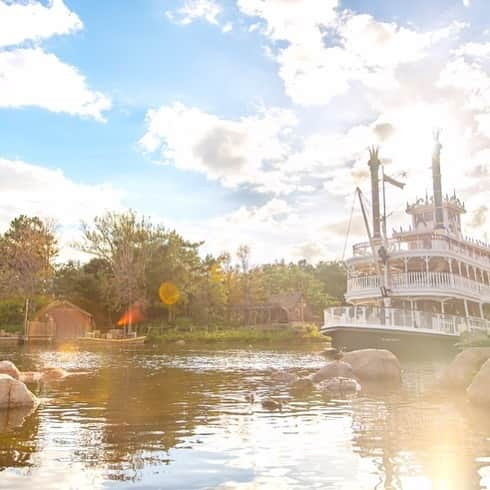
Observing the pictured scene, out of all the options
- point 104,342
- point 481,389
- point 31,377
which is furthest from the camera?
point 104,342

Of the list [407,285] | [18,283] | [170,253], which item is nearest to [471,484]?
[407,285]

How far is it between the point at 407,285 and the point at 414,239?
19.1 ft

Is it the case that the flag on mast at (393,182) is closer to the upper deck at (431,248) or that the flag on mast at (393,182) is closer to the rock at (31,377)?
the upper deck at (431,248)

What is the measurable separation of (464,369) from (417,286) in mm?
15268

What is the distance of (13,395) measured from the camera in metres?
11.3

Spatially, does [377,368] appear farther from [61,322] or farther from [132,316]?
[132,316]

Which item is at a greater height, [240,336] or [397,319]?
[397,319]

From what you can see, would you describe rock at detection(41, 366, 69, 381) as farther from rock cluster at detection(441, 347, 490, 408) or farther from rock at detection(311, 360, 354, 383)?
rock cluster at detection(441, 347, 490, 408)

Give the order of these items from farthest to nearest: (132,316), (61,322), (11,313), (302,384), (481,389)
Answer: (132,316)
(11,313)
(61,322)
(302,384)
(481,389)

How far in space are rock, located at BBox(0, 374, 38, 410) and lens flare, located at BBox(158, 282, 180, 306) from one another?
46.0 metres

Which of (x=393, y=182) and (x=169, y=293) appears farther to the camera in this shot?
(x=169, y=293)

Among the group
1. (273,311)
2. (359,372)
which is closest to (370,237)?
(359,372)

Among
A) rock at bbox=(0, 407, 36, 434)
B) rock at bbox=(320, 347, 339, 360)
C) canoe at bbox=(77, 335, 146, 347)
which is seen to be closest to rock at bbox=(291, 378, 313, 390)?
rock at bbox=(0, 407, 36, 434)

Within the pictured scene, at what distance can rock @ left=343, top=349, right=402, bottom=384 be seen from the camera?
17.3 m
